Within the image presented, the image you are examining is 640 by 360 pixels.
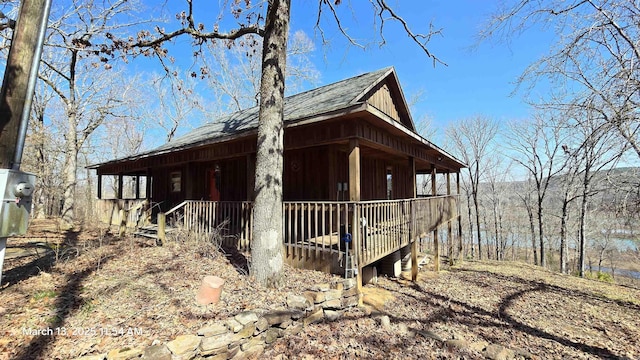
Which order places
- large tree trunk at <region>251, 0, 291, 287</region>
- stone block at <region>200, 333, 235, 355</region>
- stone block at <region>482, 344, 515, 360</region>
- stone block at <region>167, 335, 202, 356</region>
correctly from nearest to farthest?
stone block at <region>167, 335, 202, 356</region>
stone block at <region>200, 333, 235, 355</region>
stone block at <region>482, 344, 515, 360</region>
large tree trunk at <region>251, 0, 291, 287</region>

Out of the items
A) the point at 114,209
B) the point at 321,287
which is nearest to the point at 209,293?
the point at 321,287

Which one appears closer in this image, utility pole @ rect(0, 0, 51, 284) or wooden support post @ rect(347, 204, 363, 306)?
utility pole @ rect(0, 0, 51, 284)

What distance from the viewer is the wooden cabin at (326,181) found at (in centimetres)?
598

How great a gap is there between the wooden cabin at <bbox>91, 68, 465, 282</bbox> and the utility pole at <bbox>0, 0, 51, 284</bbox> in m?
4.16

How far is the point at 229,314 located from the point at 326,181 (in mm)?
5622

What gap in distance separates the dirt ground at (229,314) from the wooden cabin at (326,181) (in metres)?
0.92

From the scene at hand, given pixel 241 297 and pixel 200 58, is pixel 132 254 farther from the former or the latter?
pixel 200 58

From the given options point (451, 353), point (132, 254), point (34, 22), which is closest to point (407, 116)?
point (451, 353)

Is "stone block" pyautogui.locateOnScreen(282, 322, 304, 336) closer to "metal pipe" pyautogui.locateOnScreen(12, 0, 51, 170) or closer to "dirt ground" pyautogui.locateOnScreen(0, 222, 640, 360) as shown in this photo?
"dirt ground" pyautogui.locateOnScreen(0, 222, 640, 360)

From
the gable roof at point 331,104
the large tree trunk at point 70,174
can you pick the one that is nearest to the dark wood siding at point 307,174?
the gable roof at point 331,104

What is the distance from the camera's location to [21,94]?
2.19m

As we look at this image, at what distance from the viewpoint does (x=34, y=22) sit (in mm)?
2312

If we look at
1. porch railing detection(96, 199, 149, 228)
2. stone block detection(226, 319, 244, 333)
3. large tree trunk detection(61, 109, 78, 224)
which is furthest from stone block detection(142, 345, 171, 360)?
large tree trunk detection(61, 109, 78, 224)

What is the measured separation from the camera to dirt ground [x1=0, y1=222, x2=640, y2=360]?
346 centimetres
